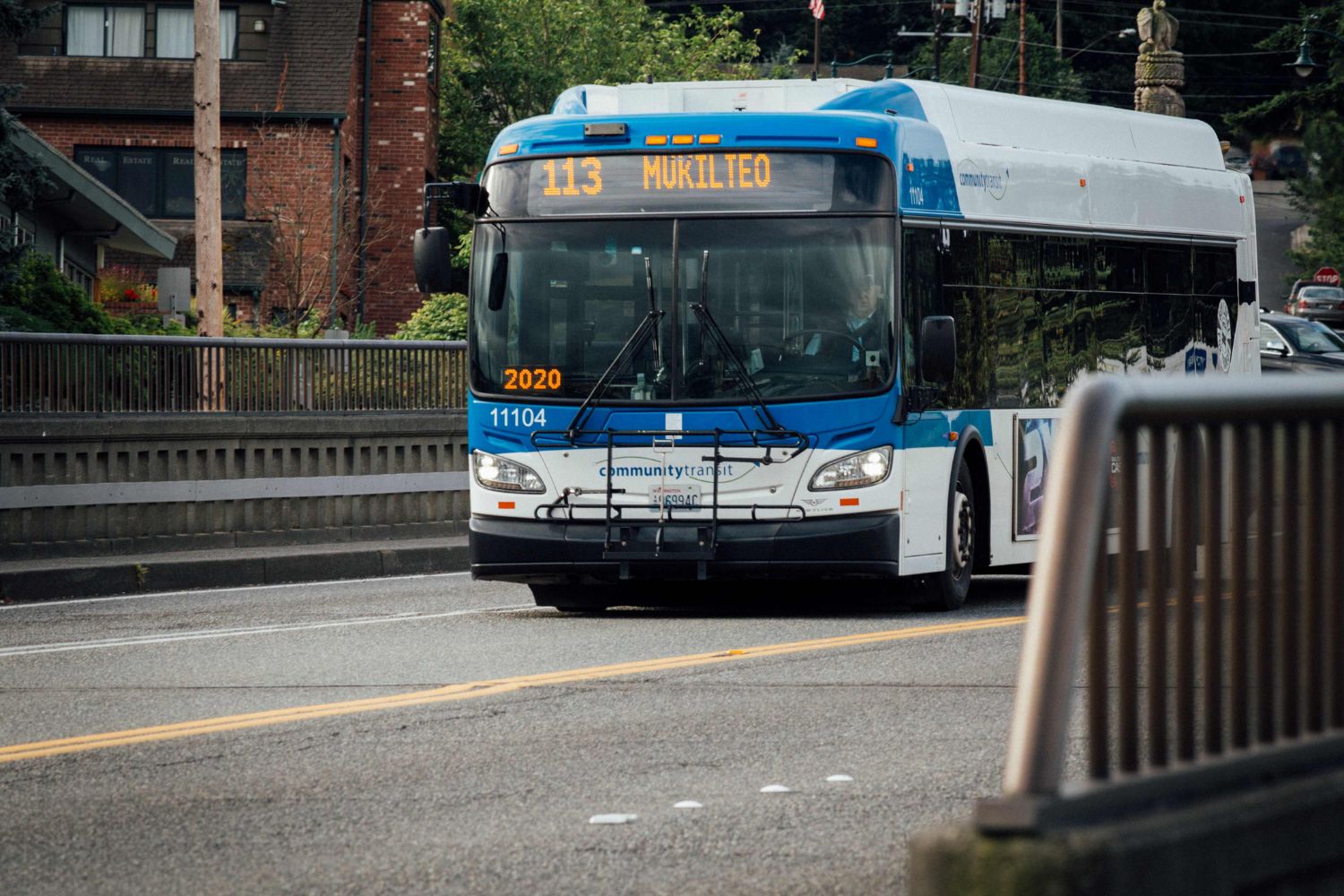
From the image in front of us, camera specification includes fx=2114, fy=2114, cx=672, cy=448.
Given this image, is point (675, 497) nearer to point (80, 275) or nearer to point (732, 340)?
point (732, 340)

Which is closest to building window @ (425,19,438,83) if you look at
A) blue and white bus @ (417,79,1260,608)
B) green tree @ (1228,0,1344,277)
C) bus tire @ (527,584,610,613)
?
green tree @ (1228,0,1344,277)

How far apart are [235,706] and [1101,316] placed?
8.35m

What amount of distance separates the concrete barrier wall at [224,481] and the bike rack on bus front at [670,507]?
4745 mm

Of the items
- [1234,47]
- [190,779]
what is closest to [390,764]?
[190,779]

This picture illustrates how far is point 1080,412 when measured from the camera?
3.64 meters

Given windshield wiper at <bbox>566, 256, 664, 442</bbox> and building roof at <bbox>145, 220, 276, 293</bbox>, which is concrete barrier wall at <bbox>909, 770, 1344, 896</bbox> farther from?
building roof at <bbox>145, 220, 276, 293</bbox>

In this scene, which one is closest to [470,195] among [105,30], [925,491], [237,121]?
[925,491]

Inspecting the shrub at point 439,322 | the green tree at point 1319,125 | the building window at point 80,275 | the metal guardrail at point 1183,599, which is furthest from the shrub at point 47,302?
the green tree at point 1319,125

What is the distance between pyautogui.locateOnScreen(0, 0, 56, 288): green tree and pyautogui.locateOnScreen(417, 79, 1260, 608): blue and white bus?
8916 millimetres

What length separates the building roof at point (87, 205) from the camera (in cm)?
2641

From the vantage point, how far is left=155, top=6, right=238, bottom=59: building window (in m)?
43.0

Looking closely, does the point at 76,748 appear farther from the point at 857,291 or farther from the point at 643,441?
the point at 857,291

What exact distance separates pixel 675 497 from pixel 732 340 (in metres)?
1.00

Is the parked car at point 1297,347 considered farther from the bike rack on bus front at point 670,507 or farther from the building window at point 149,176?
the bike rack on bus front at point 670,507
